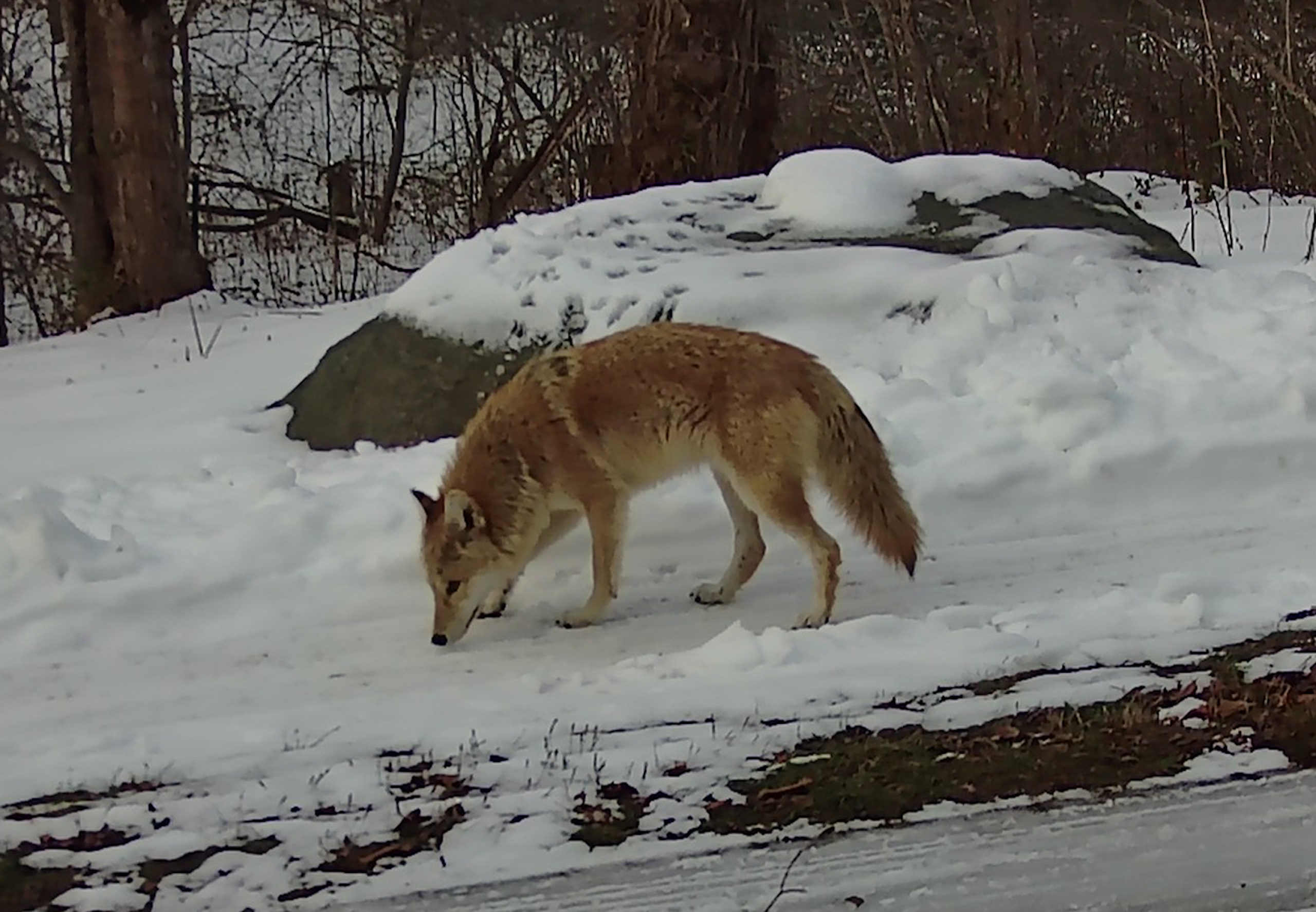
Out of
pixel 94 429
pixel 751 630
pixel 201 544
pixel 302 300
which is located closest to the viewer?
pixel 751 630

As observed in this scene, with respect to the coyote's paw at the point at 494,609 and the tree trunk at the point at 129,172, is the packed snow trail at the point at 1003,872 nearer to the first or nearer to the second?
the coyote's paw at the point at 494,609

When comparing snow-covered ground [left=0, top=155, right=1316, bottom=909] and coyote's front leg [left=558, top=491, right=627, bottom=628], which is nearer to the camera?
snow-covered ground [left=0, top=155, right=1316, bottom=909]

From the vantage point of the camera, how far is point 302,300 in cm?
1678

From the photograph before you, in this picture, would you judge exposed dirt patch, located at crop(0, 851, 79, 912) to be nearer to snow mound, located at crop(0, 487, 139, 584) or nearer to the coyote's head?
the coyote's head

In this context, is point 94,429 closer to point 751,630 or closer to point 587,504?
point 587,504

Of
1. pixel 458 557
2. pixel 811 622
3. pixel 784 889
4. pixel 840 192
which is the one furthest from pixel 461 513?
pixel 840 192

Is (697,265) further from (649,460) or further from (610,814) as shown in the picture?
(610,814)

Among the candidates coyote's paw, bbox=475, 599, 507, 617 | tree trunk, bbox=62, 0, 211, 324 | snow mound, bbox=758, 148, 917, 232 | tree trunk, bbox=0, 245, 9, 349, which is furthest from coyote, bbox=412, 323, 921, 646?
tree trunk, bbox=0, 245, 9, 349

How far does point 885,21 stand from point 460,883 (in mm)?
12760

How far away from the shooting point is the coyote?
5.62 m

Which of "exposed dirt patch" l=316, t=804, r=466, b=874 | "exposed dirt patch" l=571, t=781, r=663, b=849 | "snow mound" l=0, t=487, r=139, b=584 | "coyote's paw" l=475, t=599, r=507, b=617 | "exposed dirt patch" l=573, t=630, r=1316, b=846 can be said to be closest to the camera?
"exposed dirt patch" l=316, t=804, r=466, b=874

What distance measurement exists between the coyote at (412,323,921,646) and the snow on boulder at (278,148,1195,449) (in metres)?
1.87

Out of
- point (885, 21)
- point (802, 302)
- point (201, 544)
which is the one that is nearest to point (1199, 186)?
point (885, 21)

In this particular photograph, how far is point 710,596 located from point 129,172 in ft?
32.3
